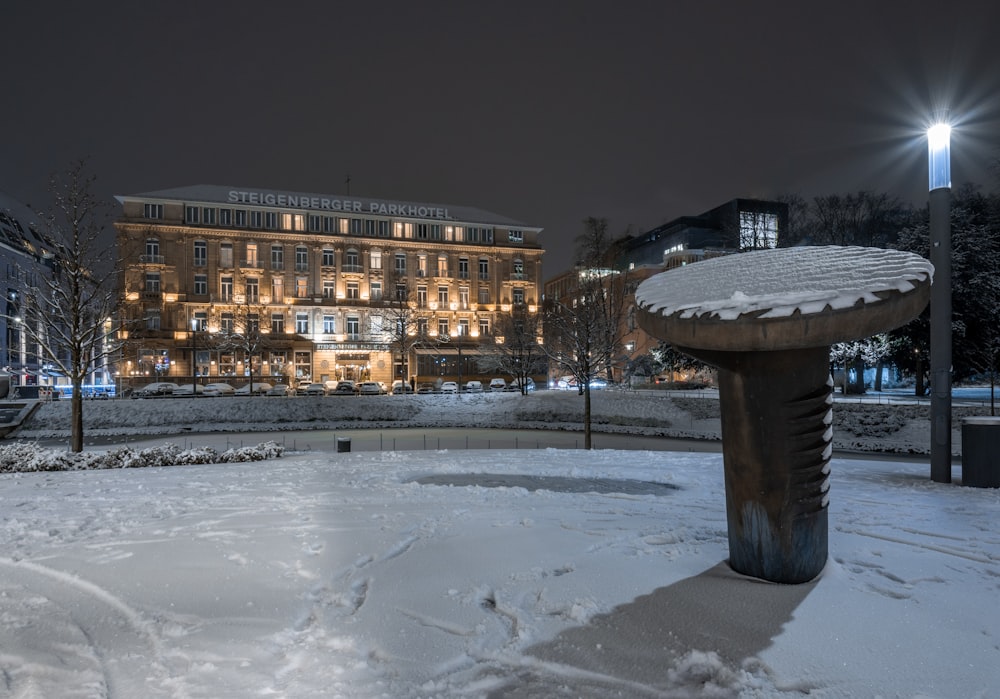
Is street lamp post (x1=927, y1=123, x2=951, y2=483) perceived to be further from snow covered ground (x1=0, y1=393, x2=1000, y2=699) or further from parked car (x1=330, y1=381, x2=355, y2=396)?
parked car (x1=330, y1=381, x2=355, y2=396)

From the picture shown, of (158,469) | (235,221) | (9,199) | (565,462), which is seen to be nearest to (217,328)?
(235,221)

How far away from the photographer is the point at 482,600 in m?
5.09

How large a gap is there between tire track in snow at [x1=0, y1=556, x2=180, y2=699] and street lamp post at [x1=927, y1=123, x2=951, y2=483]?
1223 centimetres

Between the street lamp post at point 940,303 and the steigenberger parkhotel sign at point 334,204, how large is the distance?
68.2 meters

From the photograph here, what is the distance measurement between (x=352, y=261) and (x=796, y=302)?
71.4 metres

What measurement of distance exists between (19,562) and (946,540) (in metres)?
10.1

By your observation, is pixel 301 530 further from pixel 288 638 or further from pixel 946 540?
pixel 946 540

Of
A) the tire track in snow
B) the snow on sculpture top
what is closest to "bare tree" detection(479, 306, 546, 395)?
the snow on sculpture top

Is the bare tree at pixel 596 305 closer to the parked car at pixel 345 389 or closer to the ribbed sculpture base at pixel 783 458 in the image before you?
the ribbed sculpture base at pixel 783 458

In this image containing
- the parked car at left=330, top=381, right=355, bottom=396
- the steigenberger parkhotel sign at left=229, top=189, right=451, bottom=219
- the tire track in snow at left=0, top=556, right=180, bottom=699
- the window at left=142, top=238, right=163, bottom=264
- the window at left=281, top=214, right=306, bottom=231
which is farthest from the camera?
the window at left=281, top=214, right=306, bottom=231

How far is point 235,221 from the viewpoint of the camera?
2680 inches

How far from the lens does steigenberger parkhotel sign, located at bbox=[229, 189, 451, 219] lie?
68812 millimetres

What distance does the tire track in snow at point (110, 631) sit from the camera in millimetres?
3879

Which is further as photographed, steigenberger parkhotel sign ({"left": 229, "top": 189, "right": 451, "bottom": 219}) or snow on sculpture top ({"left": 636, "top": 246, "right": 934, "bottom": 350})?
steigenberger parkhotel sign ({"left": 229, "top": 189, "right": 451, "bottom": 219})
